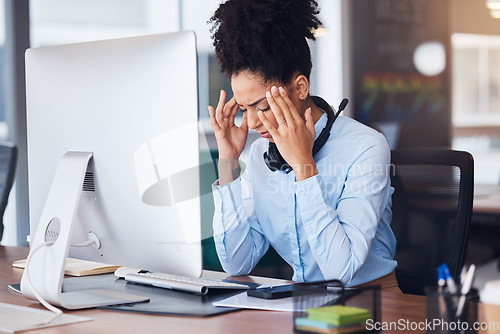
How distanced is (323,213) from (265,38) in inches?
18.9

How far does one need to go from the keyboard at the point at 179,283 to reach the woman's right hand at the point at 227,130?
1.32 feet

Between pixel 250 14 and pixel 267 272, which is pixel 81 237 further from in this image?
pixel 267 272

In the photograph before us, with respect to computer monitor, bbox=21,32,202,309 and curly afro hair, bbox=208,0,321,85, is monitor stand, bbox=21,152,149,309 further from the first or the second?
curly afro hair, bbox=208,0,321,85

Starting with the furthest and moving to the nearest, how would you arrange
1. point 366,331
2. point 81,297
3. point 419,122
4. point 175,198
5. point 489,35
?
point 489,35 < point 419,122 < point 81,297 < point 175,198 < point 366,331

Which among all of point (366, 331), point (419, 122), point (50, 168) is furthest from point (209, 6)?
point (366, 331)

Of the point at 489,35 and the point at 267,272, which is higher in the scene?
the point at 489,35

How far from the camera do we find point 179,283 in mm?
1458

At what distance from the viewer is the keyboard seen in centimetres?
142

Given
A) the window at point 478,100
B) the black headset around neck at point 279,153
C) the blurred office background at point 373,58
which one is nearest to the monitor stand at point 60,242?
the black headset around neck at point 279,153

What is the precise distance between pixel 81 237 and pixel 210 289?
31 cm

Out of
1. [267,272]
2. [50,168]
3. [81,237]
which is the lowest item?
[267,272]

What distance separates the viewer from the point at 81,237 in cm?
140

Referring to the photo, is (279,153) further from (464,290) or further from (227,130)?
(464,290)

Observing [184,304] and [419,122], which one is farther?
[419,122]
